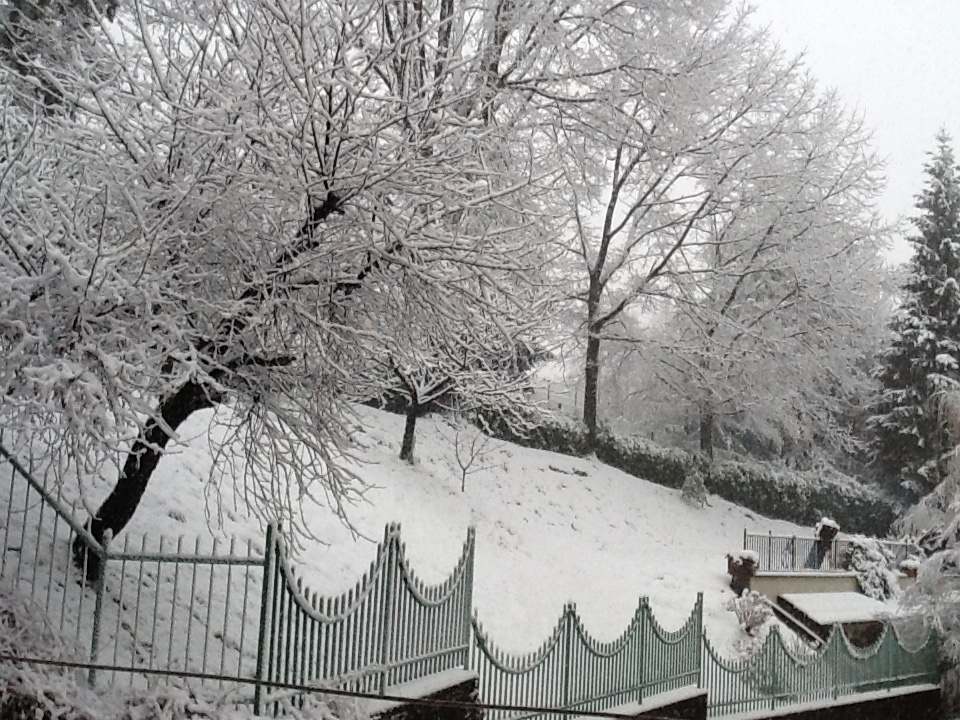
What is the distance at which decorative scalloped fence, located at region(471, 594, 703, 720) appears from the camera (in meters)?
7.72

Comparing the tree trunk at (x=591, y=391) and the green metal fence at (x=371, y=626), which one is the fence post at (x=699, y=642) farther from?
the tree trunk at (x=591, y=391)

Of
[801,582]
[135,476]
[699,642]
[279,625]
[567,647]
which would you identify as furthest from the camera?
[801,582]

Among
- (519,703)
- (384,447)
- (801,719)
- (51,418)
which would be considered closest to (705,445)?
(384,447)

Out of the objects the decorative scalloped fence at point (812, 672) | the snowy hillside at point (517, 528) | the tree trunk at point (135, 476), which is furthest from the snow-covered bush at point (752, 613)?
the tree trunk at point (135, 476)

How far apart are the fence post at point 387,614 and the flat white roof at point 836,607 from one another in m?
9.99

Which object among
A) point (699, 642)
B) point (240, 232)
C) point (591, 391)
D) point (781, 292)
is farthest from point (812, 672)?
point (781, 292)

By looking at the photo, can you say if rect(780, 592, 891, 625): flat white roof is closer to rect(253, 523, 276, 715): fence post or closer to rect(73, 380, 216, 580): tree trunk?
rect(73, 380, 216, 580): tree trunk

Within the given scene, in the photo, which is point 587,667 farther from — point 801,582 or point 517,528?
point 801,582

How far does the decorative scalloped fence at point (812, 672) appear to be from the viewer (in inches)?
428

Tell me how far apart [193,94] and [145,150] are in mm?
515

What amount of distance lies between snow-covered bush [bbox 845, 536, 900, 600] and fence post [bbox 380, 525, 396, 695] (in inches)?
590

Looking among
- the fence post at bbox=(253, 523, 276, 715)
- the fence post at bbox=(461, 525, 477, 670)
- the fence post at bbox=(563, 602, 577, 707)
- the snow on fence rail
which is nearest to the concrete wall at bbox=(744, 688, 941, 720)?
the snow on fence rail

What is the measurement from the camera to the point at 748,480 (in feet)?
82.1

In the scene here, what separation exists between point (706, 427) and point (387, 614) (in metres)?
22.6
